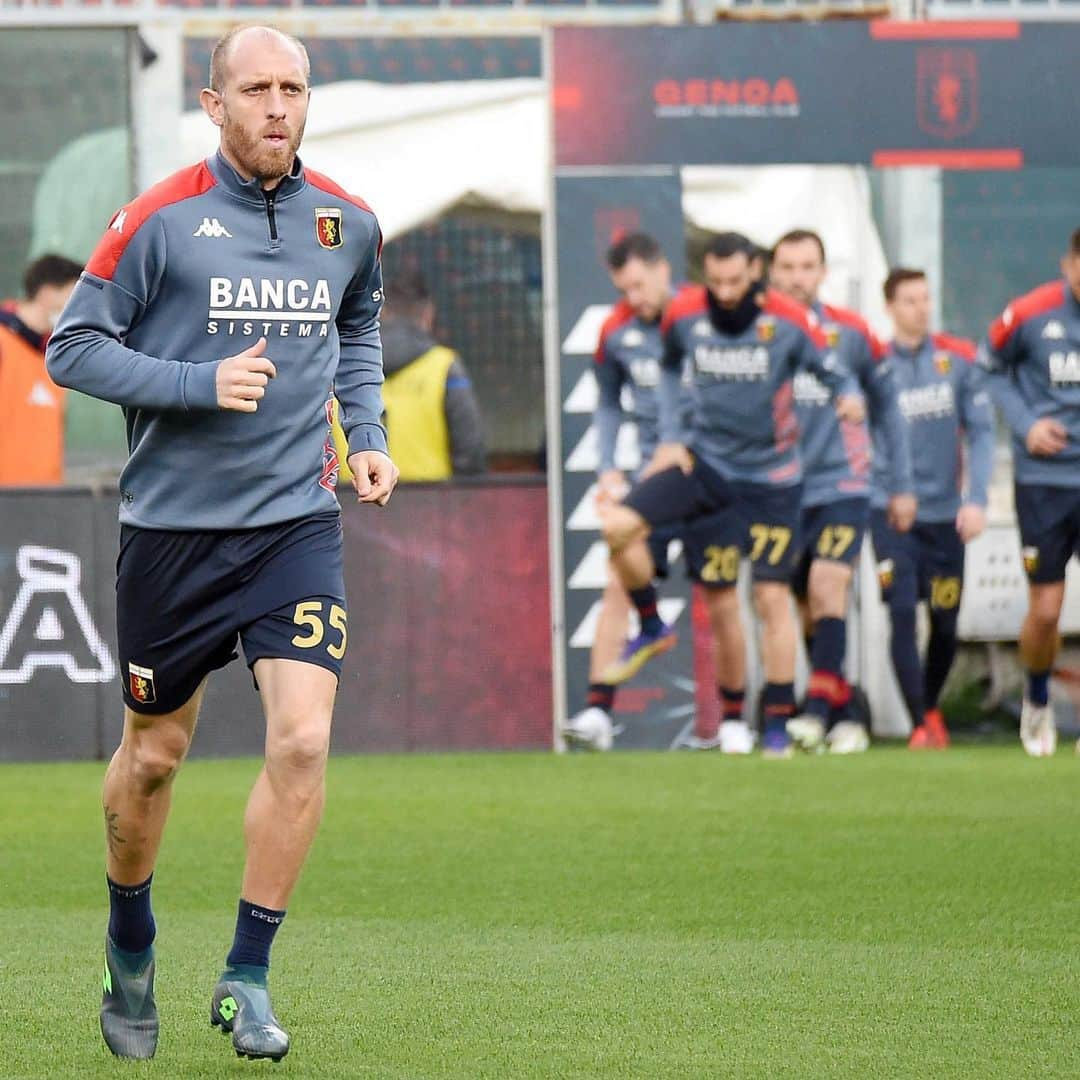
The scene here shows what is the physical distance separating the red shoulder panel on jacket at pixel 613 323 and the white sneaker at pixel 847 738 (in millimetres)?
2132

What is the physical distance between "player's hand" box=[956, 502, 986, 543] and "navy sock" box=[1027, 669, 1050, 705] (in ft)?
2.85

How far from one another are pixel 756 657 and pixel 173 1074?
8057 millimetres

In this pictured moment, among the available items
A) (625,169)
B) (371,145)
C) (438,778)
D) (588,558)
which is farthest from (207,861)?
(371,145)

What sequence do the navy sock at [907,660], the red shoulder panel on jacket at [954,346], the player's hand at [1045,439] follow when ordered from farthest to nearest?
the red shoulder panel on jacket at [954,346], the navy sock at [907,660], the player's hand at [1045,439]

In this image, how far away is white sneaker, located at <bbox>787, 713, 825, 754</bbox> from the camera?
11844 mm

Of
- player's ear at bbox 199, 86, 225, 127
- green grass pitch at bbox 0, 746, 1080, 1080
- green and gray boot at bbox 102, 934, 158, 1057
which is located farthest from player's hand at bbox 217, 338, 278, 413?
green grass pitch at bbox 0, 746, 1080, 1080

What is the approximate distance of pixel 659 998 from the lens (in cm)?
554

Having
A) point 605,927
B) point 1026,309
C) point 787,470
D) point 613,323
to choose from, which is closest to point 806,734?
point 787,470

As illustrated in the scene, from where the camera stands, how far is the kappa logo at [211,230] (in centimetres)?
500

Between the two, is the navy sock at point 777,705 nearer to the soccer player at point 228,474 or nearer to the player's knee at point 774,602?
the player's knee at point 774,602

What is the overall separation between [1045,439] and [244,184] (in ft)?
23.9

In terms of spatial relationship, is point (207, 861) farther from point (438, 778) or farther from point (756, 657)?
point (756, 657)

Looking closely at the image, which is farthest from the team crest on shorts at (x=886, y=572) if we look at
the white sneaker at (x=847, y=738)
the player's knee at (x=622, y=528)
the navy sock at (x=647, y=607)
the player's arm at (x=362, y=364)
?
the player's arm at (x=362, y=364)

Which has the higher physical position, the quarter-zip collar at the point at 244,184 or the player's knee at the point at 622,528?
the quarter-zip collar at the point at 244,184
